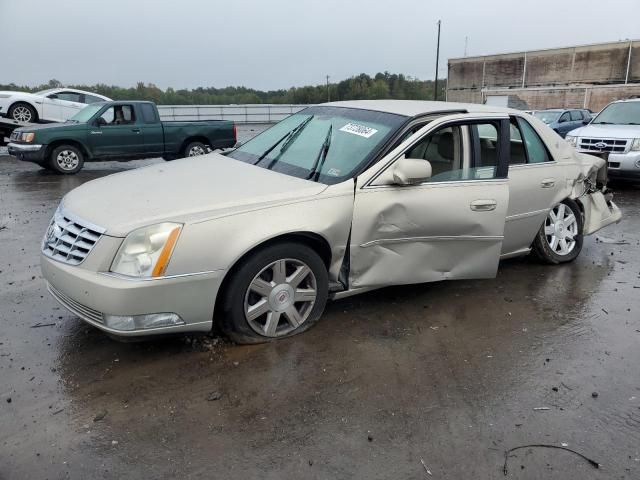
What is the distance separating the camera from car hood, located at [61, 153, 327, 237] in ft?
10.9

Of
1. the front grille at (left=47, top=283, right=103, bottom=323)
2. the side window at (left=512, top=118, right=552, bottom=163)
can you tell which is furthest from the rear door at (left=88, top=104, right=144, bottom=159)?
the side window at (left=512, top=118, right=552, bottom=163)

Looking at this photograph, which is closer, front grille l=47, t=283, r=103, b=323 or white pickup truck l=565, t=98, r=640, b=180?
front grille l=47, t=283, r=103, b=323

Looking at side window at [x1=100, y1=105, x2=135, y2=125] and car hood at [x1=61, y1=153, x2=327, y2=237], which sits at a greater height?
side window at [x1=100, y1=105, x2=135, y2=125]

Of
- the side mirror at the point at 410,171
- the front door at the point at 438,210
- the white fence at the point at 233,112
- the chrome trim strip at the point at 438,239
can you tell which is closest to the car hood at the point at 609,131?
the front door at the point at 438,210

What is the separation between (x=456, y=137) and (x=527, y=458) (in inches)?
101

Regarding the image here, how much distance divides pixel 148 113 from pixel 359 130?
31.2ft

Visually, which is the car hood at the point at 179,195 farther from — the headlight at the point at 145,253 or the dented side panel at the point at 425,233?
the dented side panel at the point at 425,233

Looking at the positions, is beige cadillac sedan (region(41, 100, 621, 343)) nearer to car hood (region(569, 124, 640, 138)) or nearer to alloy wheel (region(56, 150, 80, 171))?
car hood (region(569, 124, 640, 138))

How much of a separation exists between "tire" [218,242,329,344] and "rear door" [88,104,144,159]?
9.54 metres

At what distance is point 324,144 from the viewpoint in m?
4.34

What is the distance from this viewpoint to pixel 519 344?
390cm

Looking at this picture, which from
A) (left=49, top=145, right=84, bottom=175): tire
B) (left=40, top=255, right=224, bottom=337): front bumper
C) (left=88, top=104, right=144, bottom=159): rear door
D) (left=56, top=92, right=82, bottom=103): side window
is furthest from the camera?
(left=56, top=92, right=82, bottom=103): side window

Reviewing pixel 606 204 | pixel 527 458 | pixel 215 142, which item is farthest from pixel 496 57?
pixel 527 458

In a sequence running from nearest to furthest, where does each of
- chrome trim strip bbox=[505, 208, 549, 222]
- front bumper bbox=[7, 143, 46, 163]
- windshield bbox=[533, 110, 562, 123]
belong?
chrome trim strip bbox=[505, 208, 549, 222]
front bumper bbox=[7, 143, 46, 163]
windshield bbox=[533, 110, 562, 123]
